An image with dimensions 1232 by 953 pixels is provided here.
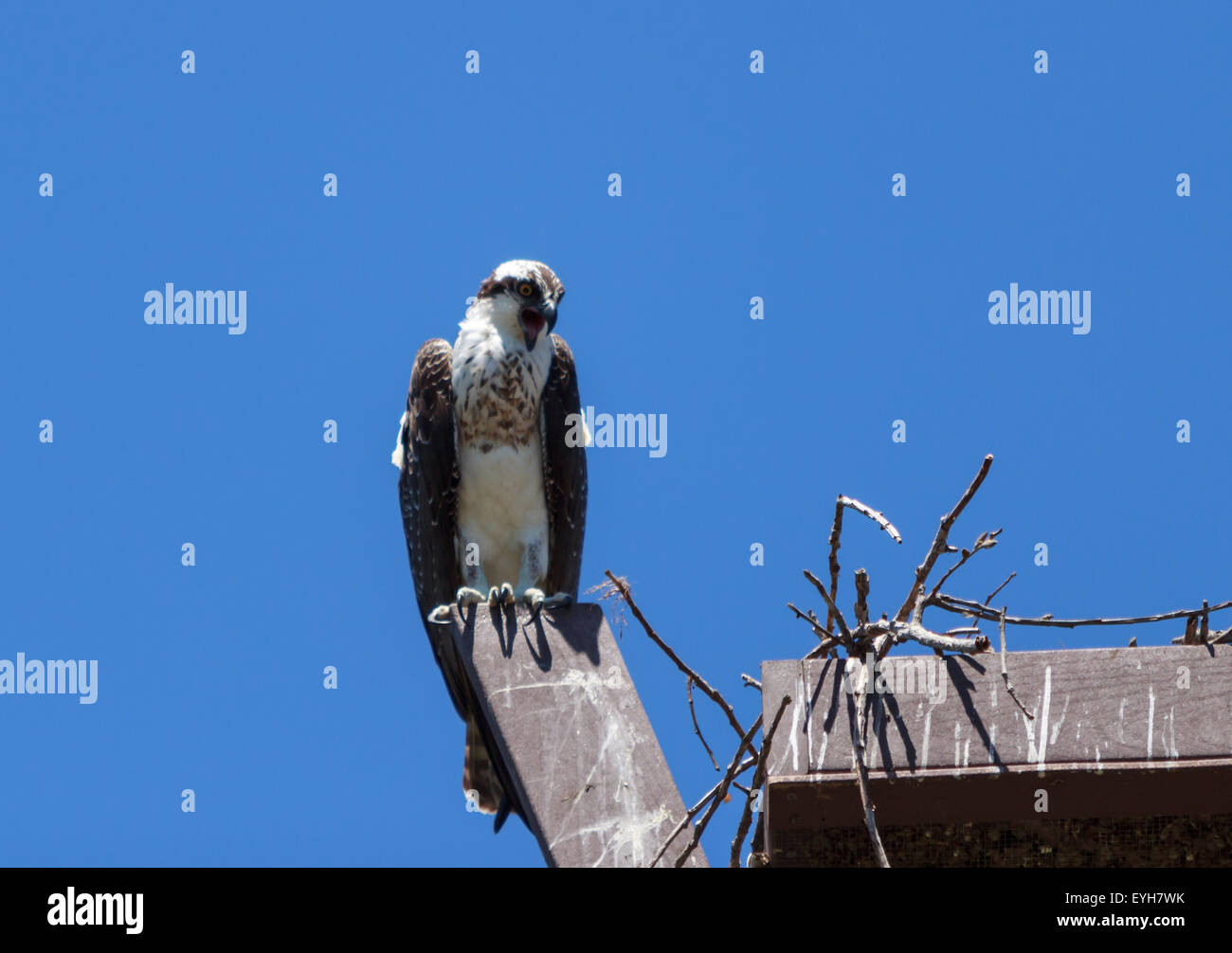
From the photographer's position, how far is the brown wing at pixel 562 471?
9164 millimetres

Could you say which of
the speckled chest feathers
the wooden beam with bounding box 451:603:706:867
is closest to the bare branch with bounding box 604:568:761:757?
the wooden beam with bounding box 451:603:706:867

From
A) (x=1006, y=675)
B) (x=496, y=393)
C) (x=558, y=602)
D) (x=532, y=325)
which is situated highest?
(x=532, y=325)

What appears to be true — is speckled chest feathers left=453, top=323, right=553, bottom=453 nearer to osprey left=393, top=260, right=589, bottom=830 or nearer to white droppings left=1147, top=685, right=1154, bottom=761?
osprey left=393, top=260, right=589, bottom=830

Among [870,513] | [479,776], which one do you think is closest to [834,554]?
[870,513]

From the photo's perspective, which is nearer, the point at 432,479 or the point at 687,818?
the point at 687,818

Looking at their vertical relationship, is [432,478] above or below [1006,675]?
above

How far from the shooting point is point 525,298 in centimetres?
914

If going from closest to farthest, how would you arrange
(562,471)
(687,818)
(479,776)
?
(687,818), (479,776), (562,471)

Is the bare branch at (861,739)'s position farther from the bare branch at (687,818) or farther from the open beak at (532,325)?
the open beak at (532,325)

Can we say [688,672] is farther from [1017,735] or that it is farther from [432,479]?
[432,479]

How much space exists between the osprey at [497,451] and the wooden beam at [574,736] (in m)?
3.28

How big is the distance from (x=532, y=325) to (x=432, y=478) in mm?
880

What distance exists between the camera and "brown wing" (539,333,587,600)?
916 cm
